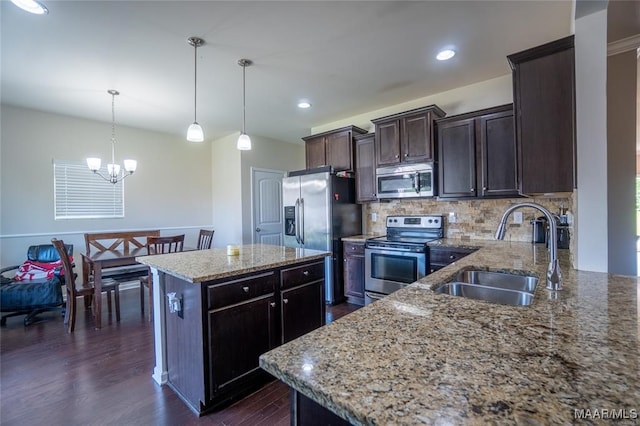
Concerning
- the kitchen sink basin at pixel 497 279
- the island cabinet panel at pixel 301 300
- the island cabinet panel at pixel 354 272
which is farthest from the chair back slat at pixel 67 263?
the kitchen sink basin at pixel 497 279

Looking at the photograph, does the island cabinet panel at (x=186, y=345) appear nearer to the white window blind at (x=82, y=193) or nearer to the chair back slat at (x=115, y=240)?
the chair back slat at (x=115, y=240)

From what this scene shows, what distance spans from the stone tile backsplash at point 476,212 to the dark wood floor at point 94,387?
2684 mm

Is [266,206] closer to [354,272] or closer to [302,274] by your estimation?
[354,272]

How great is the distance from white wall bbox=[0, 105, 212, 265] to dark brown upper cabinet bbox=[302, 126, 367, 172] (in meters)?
2.53

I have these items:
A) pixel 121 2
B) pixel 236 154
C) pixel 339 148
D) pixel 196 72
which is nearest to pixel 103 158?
pixel 236 154

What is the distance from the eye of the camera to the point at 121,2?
6.52ft

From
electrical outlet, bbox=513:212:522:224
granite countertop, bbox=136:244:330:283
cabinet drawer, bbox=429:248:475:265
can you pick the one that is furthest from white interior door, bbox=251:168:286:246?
electrical outlet, bbox=513:212:522:224

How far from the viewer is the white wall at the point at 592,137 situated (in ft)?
4.92

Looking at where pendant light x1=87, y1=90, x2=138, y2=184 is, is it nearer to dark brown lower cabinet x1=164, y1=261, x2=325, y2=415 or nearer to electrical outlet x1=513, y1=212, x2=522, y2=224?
dark brown lower cabinet x1=164, y1=261, x2=325, y2=415

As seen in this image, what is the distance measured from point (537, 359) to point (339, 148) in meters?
3.77

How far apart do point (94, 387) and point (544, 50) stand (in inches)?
148

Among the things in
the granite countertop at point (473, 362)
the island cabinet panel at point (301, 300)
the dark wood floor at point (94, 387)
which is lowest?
the dark wood floor at point (94, 387)

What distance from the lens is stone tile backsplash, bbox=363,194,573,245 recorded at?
305 cm

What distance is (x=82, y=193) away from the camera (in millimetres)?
4375
